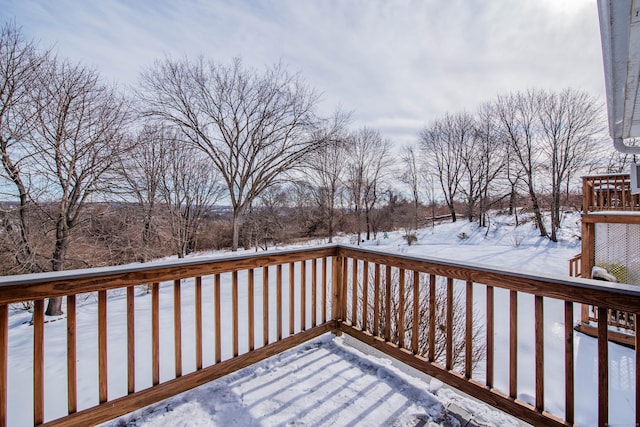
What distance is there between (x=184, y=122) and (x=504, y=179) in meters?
15.9

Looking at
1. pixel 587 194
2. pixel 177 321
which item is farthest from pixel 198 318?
pixel 587 194

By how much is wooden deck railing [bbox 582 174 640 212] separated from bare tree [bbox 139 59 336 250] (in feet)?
25.4

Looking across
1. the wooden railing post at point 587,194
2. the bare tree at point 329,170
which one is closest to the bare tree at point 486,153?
the bare tree at point 329,170

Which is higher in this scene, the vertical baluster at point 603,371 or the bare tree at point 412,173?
the bare tree at point 412,173

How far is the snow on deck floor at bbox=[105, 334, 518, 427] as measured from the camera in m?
1.68

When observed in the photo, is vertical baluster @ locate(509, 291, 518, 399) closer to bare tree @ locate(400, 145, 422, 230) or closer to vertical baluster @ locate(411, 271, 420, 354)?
vertical baluster @ locate(411, 271, 420, 354)

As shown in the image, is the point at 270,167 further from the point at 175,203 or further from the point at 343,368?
the point at 343,368

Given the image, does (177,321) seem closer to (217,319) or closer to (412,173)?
(217,319)

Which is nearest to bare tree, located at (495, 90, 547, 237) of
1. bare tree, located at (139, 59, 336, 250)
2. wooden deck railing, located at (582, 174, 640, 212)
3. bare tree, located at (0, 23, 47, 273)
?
wooden deck railing, located at (582, 174, 640, 212)

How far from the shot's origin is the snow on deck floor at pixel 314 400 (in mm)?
1682

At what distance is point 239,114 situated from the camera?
1010 centimetres

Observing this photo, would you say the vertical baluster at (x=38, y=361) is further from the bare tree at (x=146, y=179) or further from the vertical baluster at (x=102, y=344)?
the bare tree at (x=146, y=179)

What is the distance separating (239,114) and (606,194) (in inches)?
417

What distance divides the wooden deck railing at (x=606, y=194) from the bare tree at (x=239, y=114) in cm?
775
